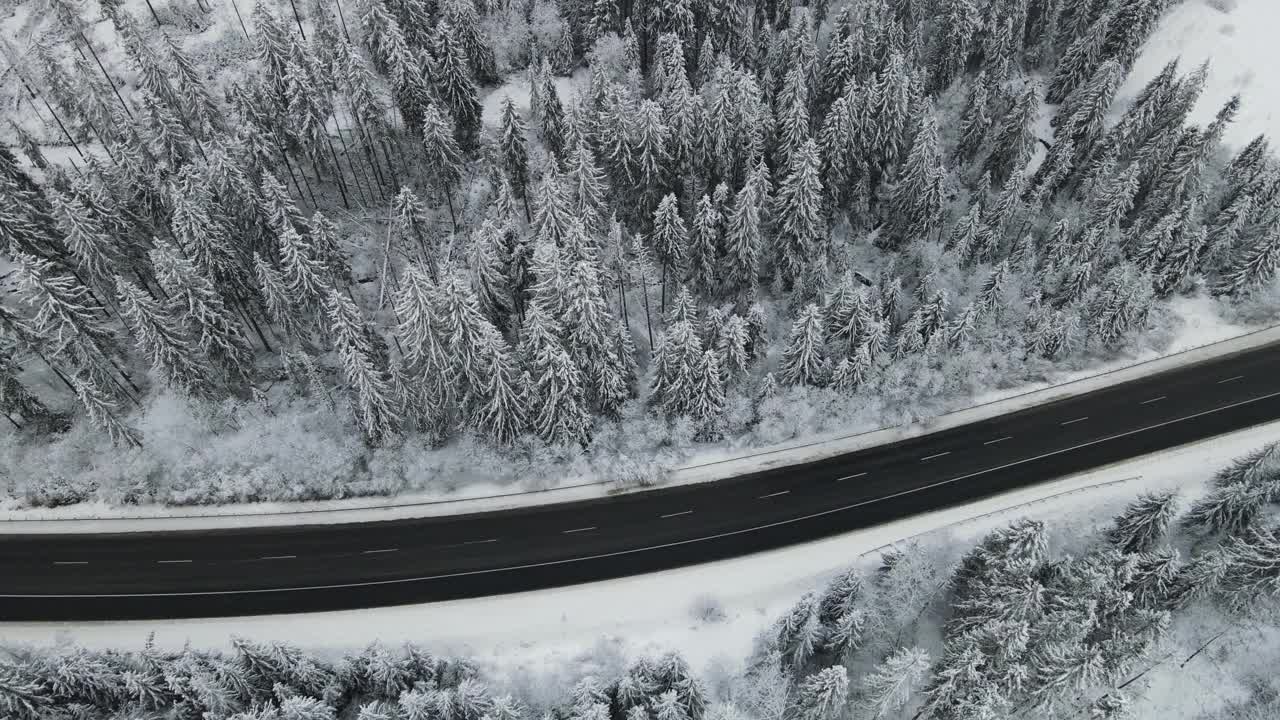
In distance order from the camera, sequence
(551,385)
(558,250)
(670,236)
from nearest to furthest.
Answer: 1. (551,385)
2. (558,250)
3. (670,236)

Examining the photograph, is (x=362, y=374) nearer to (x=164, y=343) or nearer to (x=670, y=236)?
(x=164, y=343)

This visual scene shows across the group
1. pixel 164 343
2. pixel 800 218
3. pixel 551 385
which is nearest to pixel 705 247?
pixel 800 218

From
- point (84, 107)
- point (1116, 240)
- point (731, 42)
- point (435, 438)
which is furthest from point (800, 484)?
point (84, 107)

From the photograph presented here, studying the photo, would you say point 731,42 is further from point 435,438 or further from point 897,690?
point 897,690

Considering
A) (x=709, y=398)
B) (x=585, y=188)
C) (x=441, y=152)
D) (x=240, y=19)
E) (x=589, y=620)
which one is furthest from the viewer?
(x=240, y=19)

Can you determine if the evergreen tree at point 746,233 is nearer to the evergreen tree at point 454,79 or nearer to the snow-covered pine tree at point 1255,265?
the evergreen tree at point 454,79

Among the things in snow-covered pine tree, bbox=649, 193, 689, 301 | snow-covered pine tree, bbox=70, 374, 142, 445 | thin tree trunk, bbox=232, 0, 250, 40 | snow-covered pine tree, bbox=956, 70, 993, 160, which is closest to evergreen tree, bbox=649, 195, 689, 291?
snow-covered pine tree, bbox=649, 193, 689, 301

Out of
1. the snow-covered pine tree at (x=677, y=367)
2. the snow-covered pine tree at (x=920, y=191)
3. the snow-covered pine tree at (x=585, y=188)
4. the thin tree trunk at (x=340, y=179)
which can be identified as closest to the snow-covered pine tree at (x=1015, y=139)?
the snow-covered pine tree at (x=920, y=191)
